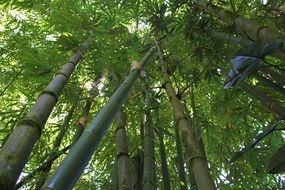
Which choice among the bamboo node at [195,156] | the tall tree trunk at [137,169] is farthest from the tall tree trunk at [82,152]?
the tall tree trunk at [137,169]

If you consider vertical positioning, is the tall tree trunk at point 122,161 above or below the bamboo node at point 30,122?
above

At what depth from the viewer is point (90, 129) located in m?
1.23

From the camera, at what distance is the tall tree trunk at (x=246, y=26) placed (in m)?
1.89

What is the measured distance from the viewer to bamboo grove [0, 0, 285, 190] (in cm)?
229

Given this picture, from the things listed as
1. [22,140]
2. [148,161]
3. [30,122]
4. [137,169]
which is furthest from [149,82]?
[22,140]

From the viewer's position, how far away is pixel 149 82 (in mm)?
3254

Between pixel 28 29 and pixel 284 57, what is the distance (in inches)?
112

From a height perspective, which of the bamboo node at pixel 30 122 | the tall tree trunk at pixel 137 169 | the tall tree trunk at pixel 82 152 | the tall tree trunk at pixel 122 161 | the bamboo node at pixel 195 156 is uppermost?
the tall tree trunk at pixel 137 169

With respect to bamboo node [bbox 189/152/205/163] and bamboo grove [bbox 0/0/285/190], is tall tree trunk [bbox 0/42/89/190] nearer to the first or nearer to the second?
bamboo grove [bbox 0/0/285/190]

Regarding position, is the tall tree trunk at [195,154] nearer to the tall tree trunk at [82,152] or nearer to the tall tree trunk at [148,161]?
the tall tree trunk at [82,152]

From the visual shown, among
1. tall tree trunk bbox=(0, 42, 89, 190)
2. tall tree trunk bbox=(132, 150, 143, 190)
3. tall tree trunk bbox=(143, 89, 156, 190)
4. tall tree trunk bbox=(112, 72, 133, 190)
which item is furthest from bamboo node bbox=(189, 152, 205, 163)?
tall tree trunk bbox=(132, 150, 143, 190)

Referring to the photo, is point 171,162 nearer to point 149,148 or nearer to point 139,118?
point 139,118

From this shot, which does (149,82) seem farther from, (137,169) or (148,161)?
(148,161)

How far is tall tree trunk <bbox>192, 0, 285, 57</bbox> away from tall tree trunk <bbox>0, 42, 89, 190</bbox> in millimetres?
1152
